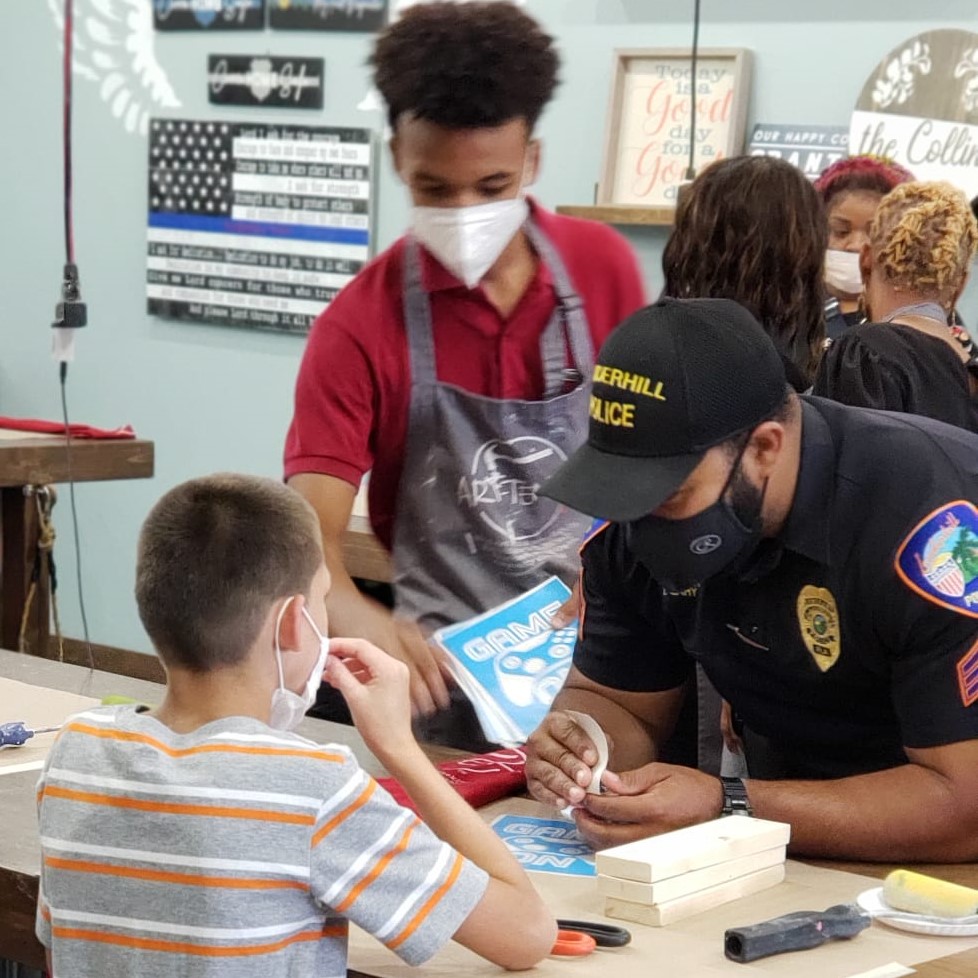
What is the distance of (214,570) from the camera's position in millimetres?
1521

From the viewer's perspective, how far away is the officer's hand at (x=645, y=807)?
188 cm

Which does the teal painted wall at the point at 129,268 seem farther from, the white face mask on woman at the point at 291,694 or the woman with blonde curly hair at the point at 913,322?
the white face mask on woman at the point at 291,694

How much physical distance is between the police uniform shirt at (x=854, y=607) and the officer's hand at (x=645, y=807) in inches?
6.9

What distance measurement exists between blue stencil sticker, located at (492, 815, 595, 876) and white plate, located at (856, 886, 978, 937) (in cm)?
31

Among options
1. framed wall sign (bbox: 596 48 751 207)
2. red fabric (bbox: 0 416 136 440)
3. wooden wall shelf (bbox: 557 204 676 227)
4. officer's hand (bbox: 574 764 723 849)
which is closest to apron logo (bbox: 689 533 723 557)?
officer's hand (bbox: 574 764 723 849)

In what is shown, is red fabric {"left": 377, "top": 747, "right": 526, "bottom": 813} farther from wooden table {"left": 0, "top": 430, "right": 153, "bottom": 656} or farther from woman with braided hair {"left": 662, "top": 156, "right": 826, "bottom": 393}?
wooden table {"left": 0, "top": 430, "right": 153, "bottom": 656}

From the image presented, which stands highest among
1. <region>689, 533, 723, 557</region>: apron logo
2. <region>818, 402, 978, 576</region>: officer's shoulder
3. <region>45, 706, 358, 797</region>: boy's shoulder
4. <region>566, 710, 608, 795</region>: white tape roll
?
<region>818, 402, 978, 576</region>: officer's shoulder

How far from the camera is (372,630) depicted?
7.25 ft

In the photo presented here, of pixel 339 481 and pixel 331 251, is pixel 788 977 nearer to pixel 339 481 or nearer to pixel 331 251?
pixel 339 481

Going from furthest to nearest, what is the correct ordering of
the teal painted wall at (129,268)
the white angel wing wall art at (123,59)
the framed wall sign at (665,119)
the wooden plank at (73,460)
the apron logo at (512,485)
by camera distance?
the white angel wing wall art at (123,59)
the teal painted wall at (129,268)
the framed wall sign at (665,119)
the wooden plank at (73,460)
the apron logo at (512,485)

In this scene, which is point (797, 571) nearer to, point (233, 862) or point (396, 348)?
point (396, 348)

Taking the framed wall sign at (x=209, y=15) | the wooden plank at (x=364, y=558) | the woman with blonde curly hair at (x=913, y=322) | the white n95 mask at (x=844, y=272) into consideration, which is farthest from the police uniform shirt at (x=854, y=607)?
the framed wall sign at (x=209, y=15)

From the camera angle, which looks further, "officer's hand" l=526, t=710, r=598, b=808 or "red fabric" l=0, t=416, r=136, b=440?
"red fabric" l=0, t=416, r=136, b=440

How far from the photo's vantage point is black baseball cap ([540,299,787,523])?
1809 millimetres
